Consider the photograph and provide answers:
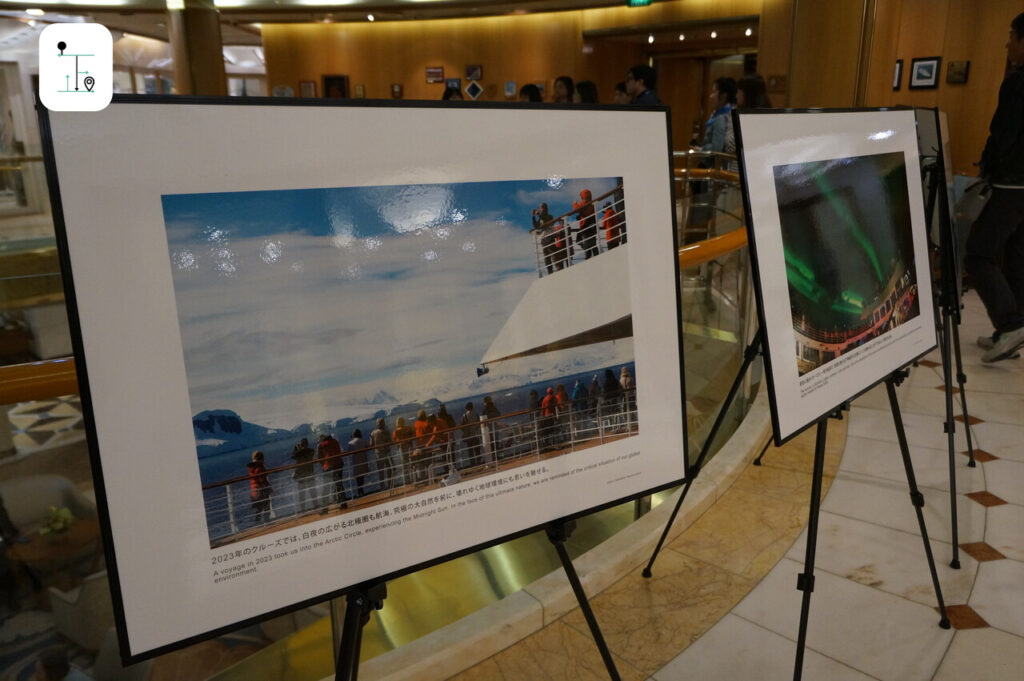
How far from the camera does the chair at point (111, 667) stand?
233cm

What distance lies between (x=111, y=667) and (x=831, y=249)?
2553 millimetres

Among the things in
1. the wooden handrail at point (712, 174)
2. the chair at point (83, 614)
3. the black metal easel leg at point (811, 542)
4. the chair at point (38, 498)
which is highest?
the wooden handrail at point (712, 174)

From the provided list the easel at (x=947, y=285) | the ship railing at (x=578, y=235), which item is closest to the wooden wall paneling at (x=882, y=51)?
the easel at (x=947, y=285)

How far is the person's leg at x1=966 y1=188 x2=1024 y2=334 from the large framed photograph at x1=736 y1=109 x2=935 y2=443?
265 centimetres

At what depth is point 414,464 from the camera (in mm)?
1080

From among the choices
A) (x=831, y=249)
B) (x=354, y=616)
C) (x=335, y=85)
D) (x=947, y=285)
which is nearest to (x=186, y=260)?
(x=354, y=616)

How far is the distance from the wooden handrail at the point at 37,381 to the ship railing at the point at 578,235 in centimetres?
79

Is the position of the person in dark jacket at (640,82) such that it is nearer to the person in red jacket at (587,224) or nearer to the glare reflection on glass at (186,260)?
the person in red jacket at (587,224)

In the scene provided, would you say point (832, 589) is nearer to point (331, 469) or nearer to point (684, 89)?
point (331, 469)

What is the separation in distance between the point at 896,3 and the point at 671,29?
4.83 metres

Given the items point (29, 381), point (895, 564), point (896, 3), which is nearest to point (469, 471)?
point (29, 381)

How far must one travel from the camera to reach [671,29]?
10195 mm

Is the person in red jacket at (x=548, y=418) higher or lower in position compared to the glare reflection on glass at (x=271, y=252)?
lower

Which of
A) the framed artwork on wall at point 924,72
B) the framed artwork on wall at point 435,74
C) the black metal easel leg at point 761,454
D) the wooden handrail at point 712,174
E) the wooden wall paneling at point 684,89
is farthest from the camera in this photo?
the framed artwork on wall at point 435,74
